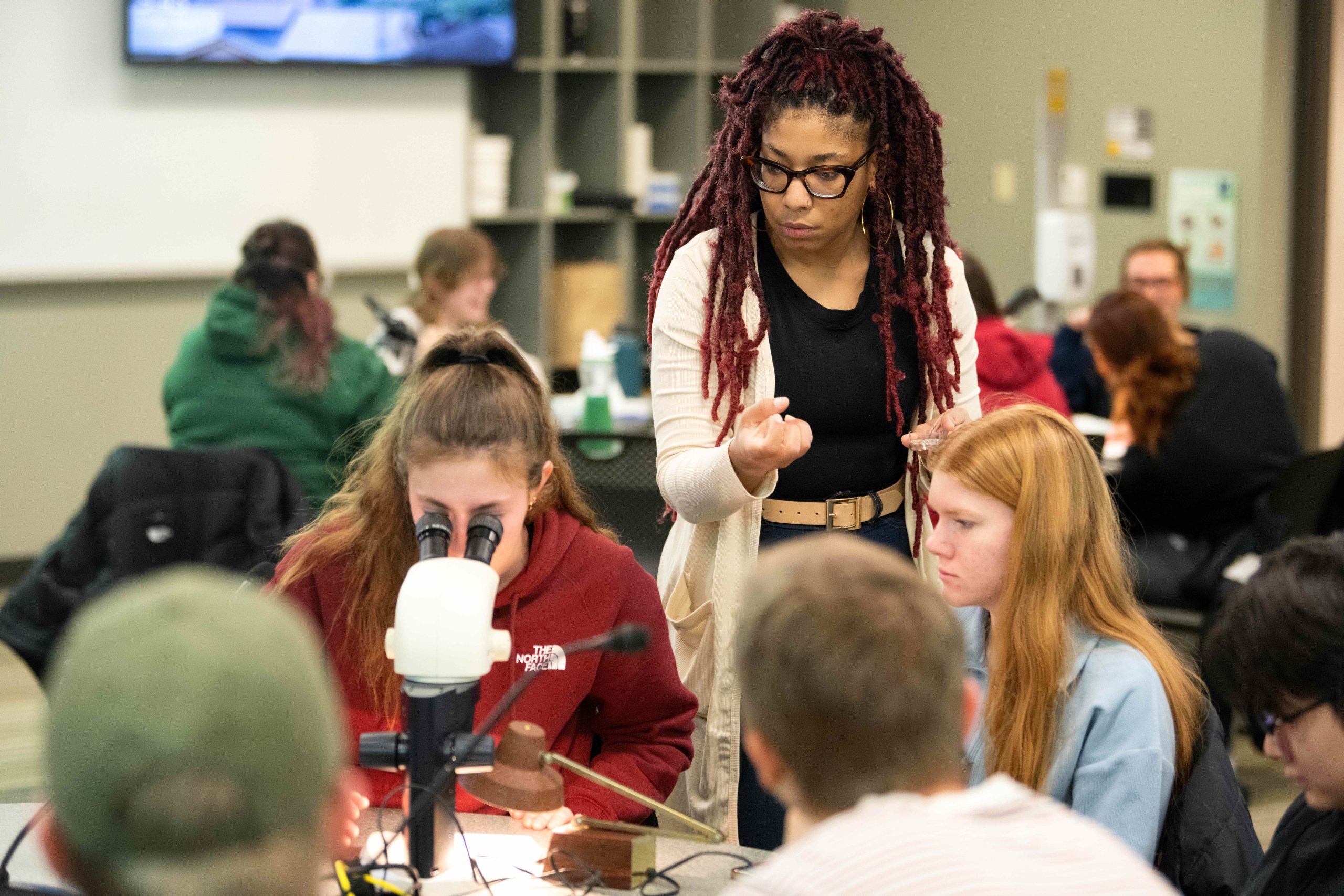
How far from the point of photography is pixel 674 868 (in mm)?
1352

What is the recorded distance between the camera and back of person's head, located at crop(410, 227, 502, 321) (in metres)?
4.02

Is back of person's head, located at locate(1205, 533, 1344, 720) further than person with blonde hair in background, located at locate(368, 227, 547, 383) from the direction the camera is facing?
No

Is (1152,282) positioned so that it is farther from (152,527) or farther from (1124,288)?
(152,527)

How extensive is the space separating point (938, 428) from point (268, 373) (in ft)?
6.43

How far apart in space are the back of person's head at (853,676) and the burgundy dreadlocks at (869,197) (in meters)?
0.89

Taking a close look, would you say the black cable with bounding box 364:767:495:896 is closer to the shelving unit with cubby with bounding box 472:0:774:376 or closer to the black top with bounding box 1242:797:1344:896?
the black top with bounding box 1242:797:1344:896

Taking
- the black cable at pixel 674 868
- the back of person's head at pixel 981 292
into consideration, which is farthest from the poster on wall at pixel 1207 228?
the black cable at pixel 674 868

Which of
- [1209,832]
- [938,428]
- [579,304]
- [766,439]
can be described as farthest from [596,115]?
[1209,832]

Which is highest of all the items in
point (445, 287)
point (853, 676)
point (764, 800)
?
point (445, 287)

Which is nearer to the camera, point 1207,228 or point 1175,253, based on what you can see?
point 1175,253

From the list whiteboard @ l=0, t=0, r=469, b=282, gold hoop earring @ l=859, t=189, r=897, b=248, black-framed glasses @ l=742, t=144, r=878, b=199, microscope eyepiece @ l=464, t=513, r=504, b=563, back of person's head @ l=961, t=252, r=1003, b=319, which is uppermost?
whiteboard @ l=0, t=0, r=469, b=282

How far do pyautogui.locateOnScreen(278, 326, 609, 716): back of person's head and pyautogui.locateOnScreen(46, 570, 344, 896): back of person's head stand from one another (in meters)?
0.90

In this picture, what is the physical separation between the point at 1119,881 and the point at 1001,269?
528cm

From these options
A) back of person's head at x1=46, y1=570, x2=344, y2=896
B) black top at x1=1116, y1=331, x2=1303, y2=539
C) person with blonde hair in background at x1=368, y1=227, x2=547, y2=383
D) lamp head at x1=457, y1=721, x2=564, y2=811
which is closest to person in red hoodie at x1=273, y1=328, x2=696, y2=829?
lamp head at x1=457, y1=721, x2=564, y2=811
